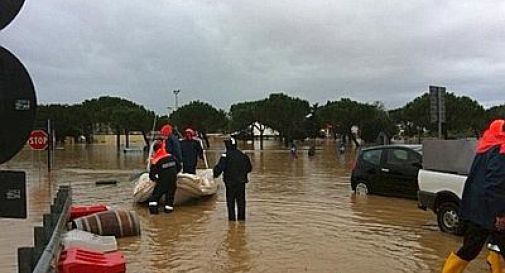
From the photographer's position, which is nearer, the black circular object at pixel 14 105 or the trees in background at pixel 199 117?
the black circular object at pixel 14 105

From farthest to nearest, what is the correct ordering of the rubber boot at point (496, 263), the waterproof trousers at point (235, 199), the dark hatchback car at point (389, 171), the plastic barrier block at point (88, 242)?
the dark hatchback car at point (389, 171) → the waterproof trousers at point (235, 199) → the plastic barrier block at point (88, 242) → the rubber boot at point (496, 263)

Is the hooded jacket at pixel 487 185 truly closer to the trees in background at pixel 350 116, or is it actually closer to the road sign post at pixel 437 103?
the road sign post at pixel 437 103

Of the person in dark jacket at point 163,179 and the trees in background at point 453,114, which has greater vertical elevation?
the trees in background at point 453,114

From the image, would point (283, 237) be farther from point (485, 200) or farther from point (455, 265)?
point (485, 200)

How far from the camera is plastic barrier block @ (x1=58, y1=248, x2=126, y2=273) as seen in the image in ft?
24.7

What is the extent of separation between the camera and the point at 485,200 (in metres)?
6.22

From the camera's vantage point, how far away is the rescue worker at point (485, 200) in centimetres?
612

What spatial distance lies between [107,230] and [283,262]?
3234mm

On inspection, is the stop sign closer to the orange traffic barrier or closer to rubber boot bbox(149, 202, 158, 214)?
rubber boot bbox(149, 202, 158, 214)

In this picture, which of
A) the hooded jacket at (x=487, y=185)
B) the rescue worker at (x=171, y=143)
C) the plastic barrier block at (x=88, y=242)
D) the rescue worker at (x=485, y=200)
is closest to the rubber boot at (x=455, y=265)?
the rescue worker at (x=485, y=200)

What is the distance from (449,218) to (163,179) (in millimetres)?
5994

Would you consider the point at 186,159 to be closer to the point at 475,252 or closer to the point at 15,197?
the point at 475,252

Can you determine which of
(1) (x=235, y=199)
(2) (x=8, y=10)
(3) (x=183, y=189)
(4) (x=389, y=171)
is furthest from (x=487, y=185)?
(4) (x=389, y=171)

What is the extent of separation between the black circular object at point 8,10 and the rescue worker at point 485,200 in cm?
441
